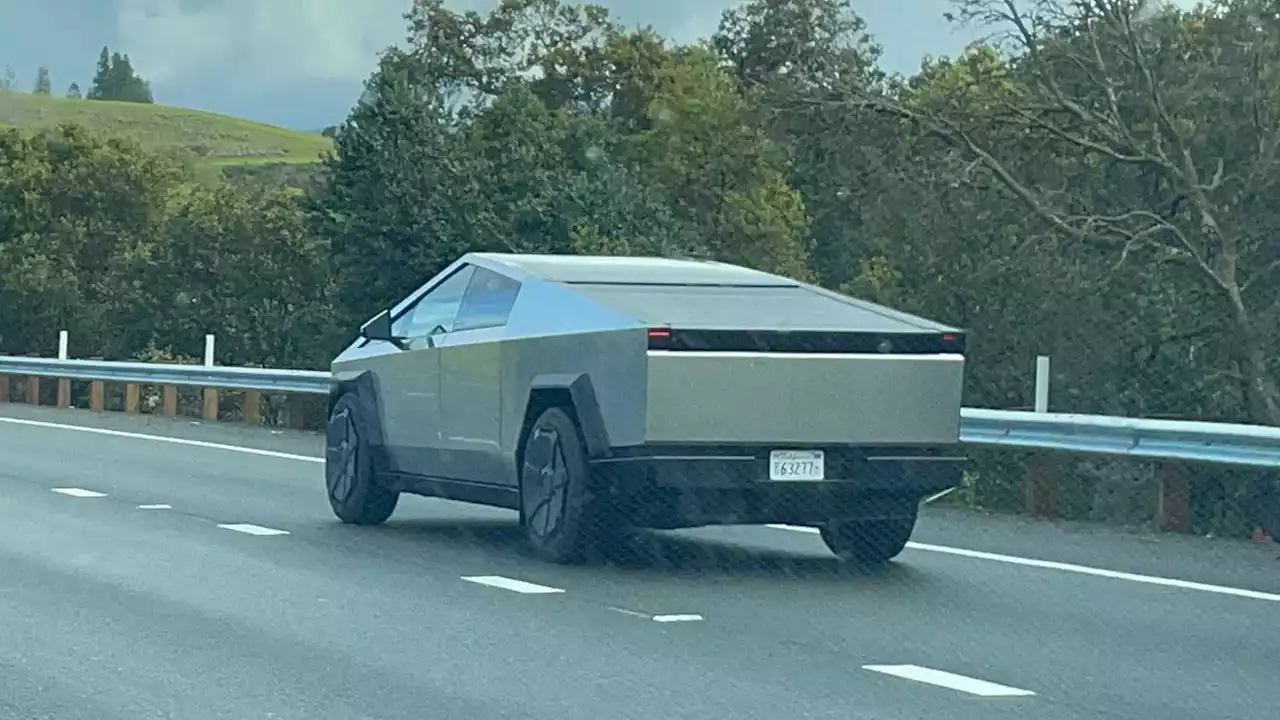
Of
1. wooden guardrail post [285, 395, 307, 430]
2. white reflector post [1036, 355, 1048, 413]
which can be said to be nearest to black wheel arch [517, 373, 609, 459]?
white reflector post [1036, 355, 1048, 413]

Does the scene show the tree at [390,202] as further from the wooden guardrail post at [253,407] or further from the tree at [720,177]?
the wooden guardrail post at [253,407]

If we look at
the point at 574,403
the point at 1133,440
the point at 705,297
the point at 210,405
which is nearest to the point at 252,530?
the point at 574,403

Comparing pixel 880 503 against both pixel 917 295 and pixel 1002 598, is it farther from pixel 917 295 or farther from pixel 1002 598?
pixel 917 295

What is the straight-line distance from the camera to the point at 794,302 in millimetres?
12242

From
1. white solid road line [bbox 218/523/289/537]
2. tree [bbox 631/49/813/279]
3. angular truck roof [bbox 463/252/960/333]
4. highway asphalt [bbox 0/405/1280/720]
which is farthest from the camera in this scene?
tree [bbox 631/49/813/279]

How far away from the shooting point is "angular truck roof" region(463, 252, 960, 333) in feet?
37.7

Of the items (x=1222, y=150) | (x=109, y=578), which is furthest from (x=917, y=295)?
(x=109, y=578)

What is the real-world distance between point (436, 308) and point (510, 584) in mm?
2819

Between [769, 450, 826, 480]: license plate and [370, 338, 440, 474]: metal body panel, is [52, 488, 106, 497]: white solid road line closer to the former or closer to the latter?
[370, 338, 440, 474]: metal body panel

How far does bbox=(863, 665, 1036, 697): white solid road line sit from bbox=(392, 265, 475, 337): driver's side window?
532 centimetres

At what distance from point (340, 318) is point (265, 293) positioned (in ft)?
41.6

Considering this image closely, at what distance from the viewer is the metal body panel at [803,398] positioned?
11.2 meters

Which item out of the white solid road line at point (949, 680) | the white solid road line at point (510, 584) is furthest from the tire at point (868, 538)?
the white solid road line at point (949, 680)

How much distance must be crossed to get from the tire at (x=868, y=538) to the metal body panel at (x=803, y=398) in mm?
→ 672
